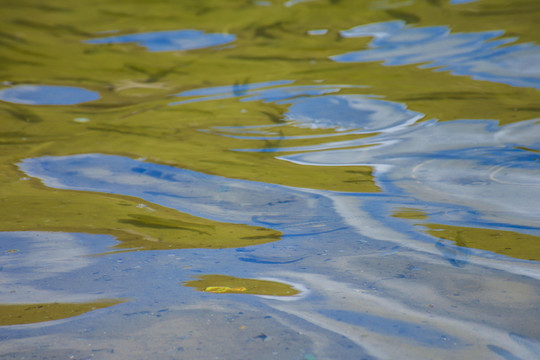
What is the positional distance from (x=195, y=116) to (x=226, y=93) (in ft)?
1.23

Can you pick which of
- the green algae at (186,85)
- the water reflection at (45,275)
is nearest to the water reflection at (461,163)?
the green algae at (186,85)

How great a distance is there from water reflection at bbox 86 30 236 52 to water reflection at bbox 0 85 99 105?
0.63m

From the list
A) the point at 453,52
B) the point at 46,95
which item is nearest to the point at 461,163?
the point at 453,52

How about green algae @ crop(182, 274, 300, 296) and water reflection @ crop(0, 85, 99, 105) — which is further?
water reflection @ crop(0, 85, 99, 105)

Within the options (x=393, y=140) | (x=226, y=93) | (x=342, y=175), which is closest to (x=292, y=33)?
(x=226, y=93)

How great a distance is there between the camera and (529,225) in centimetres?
176

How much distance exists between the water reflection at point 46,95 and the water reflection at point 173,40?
632 millimetres

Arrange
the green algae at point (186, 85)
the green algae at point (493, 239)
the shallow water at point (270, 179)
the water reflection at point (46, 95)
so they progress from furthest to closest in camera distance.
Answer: the water reflection at point (46, 95)
the green algae at point (186, 85)
the green algae at point (493, 239)
the shallow water at point (270, 179)

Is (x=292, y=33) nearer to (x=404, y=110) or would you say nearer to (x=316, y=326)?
(x=404, y=110)

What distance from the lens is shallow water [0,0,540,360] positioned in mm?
1267

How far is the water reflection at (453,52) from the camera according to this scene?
3213 millimetres

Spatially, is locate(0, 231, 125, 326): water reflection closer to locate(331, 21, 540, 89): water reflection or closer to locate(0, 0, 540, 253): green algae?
locate(0, 0, 540, 253): green algae

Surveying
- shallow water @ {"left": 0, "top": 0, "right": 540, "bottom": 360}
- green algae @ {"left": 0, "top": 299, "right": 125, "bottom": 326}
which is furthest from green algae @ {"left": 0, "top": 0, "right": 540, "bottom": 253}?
green algae @ {"left": 0, "top": 299, "right": 125, "bottom": 326}

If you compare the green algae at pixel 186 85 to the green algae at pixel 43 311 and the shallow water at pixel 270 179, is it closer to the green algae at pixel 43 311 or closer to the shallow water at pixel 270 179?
the shallow water at pixel 270 179
